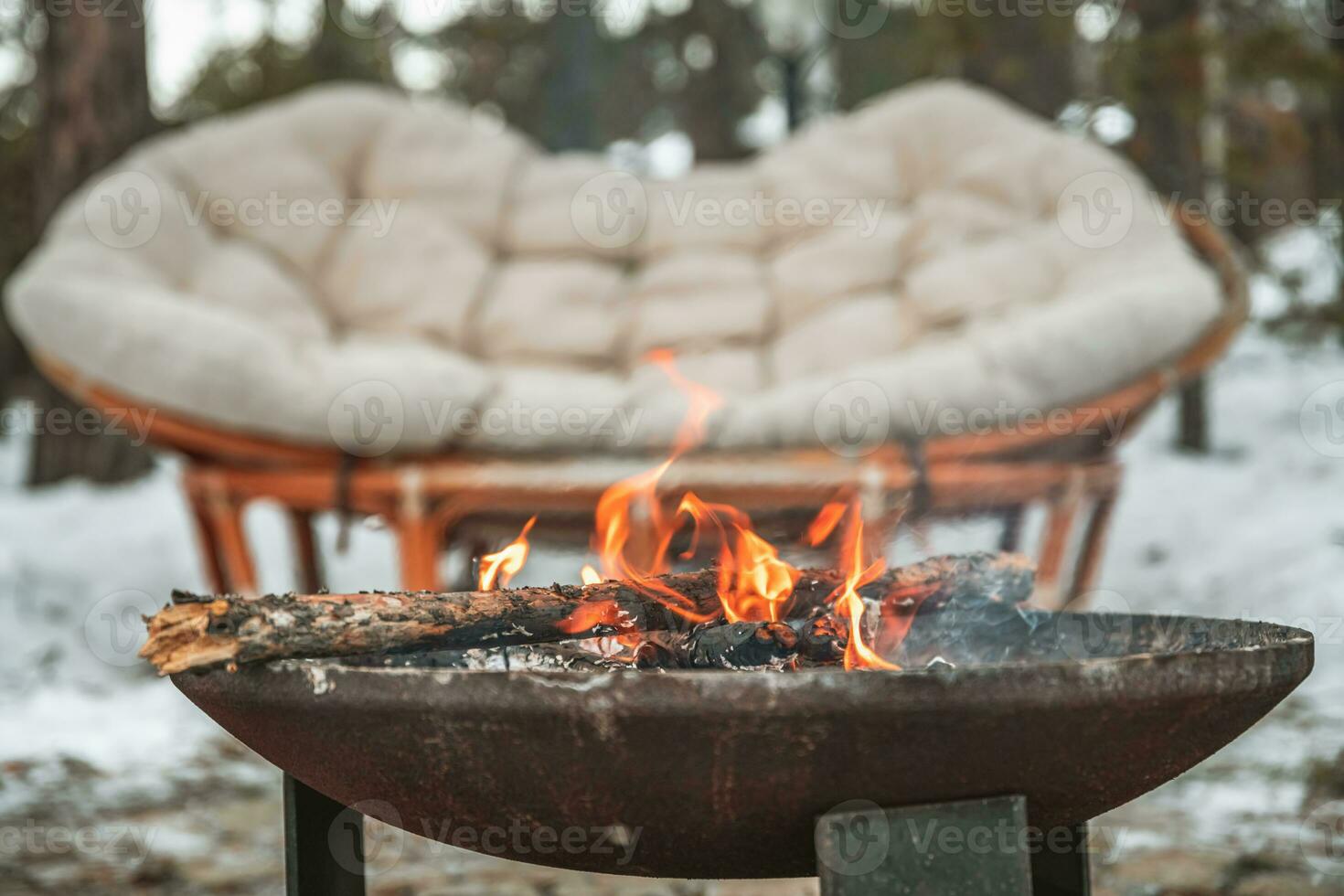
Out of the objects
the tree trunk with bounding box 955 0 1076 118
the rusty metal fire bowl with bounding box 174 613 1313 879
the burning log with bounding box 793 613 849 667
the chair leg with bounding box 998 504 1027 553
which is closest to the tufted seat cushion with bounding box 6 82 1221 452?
the chair leg with bounding box 998 504 1027 553

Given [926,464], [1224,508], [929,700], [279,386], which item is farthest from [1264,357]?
[929,700]

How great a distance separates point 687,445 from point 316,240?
1.35 meters

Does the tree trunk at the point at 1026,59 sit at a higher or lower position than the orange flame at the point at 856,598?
higher

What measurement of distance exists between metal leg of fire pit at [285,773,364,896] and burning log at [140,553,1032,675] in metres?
0.21

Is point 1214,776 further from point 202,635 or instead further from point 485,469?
point 202,635

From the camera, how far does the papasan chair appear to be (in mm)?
2516

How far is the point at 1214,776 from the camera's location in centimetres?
224

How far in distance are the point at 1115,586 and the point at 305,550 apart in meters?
2.34

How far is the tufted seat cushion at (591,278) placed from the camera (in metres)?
2.52

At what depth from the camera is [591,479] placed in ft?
8.30

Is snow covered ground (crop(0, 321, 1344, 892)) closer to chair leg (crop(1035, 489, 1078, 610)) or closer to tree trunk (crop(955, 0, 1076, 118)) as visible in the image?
chair leg (crop(1035, 489, 1078, 610))

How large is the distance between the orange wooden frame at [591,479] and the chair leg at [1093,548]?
0.10 metres

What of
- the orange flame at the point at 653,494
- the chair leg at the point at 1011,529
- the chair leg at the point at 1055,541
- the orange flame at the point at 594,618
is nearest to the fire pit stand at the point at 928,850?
the orange flame at the point at 594,618

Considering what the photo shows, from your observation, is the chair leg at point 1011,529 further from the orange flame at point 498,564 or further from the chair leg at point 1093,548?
the orange flame at point 498,564
